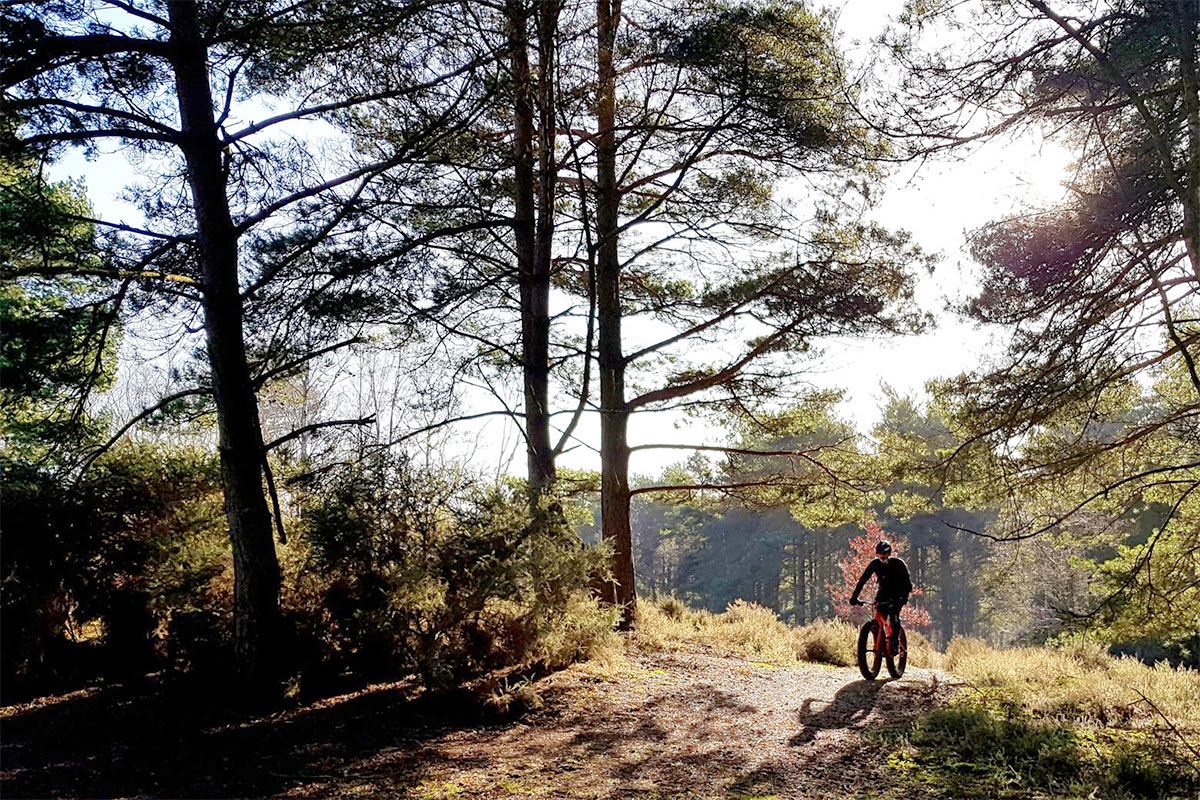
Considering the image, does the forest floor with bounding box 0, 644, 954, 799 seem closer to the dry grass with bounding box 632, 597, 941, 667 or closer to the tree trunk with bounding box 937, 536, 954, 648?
the dry grass with bounding box 632, 597, 941, 667

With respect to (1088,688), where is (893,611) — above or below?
above

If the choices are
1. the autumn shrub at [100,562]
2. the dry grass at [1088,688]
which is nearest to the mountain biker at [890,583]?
the dry grass at [1088,688]

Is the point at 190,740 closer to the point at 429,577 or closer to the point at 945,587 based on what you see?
the point at 429,577

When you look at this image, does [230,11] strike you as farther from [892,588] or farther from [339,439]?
[892,588]

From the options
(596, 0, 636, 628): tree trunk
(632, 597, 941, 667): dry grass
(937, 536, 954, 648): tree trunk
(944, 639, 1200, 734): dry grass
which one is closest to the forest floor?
(944, 639, 1200, 734): dry grass

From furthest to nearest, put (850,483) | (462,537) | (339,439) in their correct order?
(850,483), (339,439), (462,537)

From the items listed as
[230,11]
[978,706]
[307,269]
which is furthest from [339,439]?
[978,706]

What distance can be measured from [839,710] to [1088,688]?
2403mm

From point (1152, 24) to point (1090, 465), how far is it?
5.35 m

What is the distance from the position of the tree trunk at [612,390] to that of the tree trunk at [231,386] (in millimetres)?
5067

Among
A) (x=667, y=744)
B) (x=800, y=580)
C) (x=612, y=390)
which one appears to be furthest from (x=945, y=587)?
(x=667, y=744)

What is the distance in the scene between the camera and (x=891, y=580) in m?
9.16

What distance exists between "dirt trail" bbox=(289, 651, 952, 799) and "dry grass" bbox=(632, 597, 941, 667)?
2298mm

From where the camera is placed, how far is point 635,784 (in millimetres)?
5430
